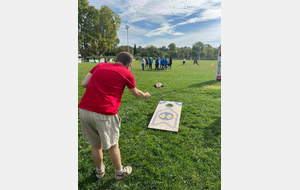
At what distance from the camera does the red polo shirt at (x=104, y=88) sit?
156 cm

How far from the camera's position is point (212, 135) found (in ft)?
10.4

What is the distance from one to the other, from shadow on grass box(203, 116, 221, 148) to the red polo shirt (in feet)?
7.52

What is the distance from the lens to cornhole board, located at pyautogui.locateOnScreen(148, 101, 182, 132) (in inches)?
134

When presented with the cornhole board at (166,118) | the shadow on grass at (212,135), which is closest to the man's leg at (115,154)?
the cornhole board at (166,118)

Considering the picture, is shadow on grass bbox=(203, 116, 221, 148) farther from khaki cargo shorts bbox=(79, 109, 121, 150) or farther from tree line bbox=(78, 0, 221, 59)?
tree line bbox=(78, 0, 221, 59)

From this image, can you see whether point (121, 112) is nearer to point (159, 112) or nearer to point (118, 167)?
point (159, 112)

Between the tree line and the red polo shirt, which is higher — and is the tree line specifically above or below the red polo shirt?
above

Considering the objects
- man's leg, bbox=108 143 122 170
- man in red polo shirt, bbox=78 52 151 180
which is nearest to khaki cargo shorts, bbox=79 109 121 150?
man in red polo shirt, bbox=78 52 151 180

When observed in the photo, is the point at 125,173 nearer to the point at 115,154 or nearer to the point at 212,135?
the point at 115,154

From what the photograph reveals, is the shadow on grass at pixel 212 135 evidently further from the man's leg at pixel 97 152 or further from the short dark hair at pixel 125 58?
the short dark hair at pixel 125 58

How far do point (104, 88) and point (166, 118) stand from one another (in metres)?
2.46

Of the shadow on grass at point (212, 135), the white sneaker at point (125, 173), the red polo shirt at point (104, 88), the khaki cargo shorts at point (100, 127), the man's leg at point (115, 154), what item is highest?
A: the red polo shirt at point (104, 88)

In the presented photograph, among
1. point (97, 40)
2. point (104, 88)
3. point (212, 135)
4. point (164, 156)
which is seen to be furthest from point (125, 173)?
point (97, 40)

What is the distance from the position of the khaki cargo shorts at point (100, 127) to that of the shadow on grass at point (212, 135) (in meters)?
2.08
